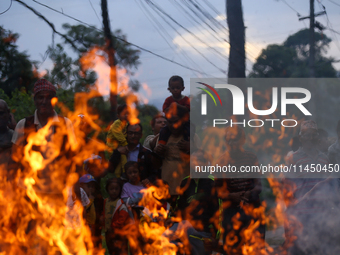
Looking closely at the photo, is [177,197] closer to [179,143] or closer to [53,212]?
[179,143]

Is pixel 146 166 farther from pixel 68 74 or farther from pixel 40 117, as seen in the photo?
pixel 68 74

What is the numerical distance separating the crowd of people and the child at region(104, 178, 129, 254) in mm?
12

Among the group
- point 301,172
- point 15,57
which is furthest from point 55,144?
point 15,57

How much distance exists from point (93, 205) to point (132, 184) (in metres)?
0.63

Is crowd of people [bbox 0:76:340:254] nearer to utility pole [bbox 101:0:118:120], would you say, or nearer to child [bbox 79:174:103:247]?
child [bbox 79:174:103:247]

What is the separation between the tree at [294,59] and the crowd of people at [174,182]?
8.81 meters

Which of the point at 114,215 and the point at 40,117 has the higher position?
the point at 40,117

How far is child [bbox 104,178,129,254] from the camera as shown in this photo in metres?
5.07

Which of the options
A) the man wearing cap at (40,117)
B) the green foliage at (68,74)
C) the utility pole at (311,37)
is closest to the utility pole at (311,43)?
the utility pole at (311,37)

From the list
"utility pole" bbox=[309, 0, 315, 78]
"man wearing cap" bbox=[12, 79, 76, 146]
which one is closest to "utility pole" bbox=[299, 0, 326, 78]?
"utility pole" bbox=[309, 0, 315, 78]

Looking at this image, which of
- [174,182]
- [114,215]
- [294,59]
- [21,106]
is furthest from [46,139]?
[294,59]

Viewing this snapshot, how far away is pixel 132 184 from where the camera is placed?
5.28 m

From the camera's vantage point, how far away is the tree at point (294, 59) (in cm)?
1545

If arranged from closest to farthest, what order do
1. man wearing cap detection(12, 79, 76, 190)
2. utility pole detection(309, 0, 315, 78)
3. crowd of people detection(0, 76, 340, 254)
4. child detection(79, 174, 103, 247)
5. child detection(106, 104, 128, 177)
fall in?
1. man wearing cap detection(12, 79, 76, 190)
2. crowd of people detection(0, 76, 340, 254)
3. child detection(79, 174, 103, 247)
4. child detection(106, 104, 128, 177)
5. utility pole detection(309, 0, 315, 78)
